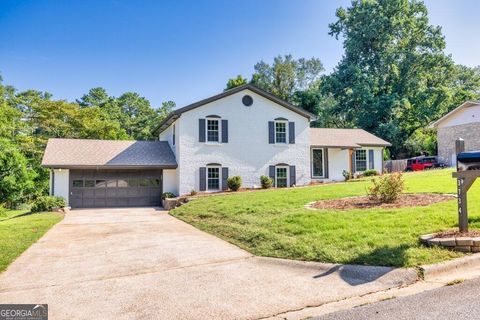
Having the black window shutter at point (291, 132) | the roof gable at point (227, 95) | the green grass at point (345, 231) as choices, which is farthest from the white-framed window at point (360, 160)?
the green grass at point (345, 231)

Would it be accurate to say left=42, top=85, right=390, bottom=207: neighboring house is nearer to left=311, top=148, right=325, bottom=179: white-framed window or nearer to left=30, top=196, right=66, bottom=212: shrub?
left=30, top=196, right=66, bottom=212: shrub

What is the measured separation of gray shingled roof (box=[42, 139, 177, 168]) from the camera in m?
20.1

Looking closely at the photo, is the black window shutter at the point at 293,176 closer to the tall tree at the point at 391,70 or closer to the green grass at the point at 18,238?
the green grass at the point at 18,238

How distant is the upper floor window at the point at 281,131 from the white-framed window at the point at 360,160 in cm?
766

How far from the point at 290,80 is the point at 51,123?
32.0m

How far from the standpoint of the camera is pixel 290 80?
166 ft

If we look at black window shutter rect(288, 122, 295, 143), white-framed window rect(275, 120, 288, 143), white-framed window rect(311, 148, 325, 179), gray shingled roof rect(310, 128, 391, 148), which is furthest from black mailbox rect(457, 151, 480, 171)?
white-framed window rect(311, 148, 325, 179)

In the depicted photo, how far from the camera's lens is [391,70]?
3819 centimetres

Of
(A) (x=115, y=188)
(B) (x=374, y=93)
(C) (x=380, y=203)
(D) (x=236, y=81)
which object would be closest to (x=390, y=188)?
(C) (x=380, y=203)

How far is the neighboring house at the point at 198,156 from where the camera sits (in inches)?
812

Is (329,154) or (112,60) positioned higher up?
(112,60)

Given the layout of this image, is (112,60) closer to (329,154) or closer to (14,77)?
(329,154)

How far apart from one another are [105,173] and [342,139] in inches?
697

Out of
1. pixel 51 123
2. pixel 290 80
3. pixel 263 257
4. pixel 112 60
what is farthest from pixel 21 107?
pixel 263 257
